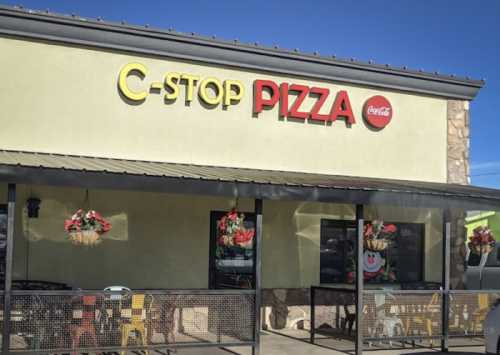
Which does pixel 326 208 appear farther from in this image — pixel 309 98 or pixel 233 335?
pixel 233 335

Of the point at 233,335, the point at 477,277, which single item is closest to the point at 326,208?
the point at 233,335

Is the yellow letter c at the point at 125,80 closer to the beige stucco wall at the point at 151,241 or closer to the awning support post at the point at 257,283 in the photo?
the beige stucco wall at the point at 151,241

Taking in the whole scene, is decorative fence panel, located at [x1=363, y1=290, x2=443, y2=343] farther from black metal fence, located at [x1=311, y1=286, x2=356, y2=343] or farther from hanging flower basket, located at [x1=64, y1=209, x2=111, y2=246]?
hanging flower basket, located at [x1=64, y1=209, x2=111, y2=246]

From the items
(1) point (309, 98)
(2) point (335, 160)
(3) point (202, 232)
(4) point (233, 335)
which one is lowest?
(4) point (233, 335)

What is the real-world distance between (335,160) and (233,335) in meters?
5.29

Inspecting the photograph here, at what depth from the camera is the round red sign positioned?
15.1 metres

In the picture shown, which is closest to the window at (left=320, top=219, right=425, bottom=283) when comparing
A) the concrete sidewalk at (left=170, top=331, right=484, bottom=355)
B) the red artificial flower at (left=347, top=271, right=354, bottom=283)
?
the red artificial flower at (left=347, top=271, right=354, bottom=283)

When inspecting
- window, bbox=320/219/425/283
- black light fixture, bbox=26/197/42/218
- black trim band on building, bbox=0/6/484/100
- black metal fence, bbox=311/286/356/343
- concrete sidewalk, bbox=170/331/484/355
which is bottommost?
concrete sidewalk, bbox=170/331/484/355

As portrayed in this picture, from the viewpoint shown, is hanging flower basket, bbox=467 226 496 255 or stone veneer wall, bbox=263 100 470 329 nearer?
hanging flower basket, bbox=467 226 496 255

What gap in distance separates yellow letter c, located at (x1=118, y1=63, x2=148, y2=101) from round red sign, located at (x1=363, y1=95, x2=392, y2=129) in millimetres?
4874

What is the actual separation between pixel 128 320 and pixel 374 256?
21.9ft

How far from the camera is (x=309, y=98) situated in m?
14.6

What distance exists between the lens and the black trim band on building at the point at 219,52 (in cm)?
1230

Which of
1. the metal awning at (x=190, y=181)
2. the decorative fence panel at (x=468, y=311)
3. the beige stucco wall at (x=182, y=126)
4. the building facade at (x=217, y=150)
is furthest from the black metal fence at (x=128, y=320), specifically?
the decorative fence panel at (x=468, y=311)
